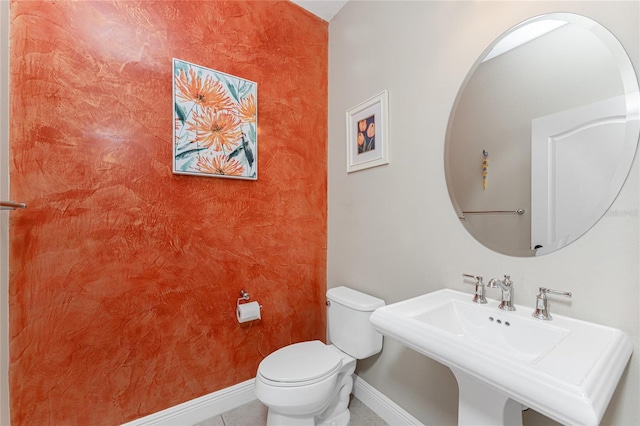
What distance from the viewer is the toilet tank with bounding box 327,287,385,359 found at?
4.99 feet

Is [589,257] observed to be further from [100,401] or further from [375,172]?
[100,401]

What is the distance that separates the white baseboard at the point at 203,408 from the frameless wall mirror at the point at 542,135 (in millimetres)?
1648

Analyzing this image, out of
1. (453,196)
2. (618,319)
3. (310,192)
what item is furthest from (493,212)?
(310,192)

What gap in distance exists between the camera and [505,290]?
1022mm

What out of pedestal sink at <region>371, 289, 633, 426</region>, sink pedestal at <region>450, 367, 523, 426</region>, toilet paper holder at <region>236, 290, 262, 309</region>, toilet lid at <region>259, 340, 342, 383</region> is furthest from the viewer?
toilet paper holder at <region>236, 290, 262, 309</region>

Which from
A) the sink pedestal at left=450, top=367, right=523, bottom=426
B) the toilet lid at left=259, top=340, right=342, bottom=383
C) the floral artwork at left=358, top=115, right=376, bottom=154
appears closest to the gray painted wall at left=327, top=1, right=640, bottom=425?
the floral artwork at left=358, top=115, right=376, bottom=154

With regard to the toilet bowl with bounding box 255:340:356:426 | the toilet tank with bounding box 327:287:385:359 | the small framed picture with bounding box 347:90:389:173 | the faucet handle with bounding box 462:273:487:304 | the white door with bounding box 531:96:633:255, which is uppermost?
the small framed picture with bounding box 347:90:389:173

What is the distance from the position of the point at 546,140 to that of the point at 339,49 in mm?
1518

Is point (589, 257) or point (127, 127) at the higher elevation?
point (127, 127)

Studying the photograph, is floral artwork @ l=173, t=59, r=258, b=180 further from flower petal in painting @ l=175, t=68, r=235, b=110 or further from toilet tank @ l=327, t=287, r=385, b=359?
toilet tank @ l=327, t=287, r=385, b=359

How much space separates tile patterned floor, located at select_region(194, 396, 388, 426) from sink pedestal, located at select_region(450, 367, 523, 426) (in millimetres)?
804

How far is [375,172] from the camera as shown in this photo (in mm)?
1660

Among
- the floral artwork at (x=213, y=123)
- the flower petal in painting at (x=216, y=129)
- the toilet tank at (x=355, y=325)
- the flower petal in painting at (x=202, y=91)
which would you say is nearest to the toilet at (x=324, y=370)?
the toilet tank at (x=355, y=325)

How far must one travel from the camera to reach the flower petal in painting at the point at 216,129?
1.56 m
